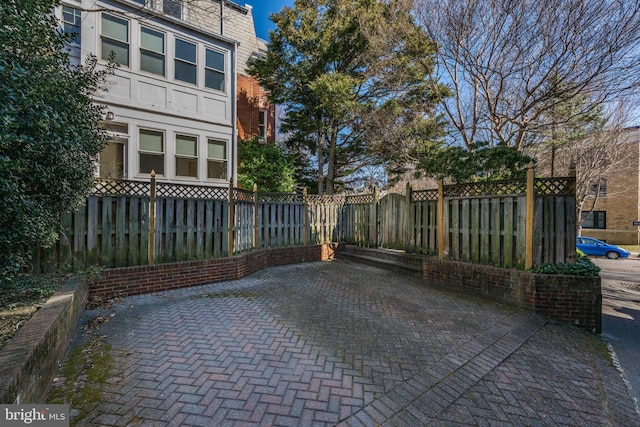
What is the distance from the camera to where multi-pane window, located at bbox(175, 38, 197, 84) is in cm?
980

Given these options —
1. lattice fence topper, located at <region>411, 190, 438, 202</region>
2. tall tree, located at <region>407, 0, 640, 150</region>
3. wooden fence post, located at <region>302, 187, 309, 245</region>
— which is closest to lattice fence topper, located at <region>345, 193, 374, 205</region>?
wooden fence post, located at <region>302, 187, 309, 245</region>

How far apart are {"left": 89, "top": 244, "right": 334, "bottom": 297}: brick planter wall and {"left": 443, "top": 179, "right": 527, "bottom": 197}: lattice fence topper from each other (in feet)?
17.2

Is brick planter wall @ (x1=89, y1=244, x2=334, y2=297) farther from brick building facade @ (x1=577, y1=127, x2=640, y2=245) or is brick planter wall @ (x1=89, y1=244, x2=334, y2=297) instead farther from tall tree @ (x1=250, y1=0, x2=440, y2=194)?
brick building facade @ (x1=577, y1=127, x2=640, y2=245)

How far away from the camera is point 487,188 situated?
6.20 m

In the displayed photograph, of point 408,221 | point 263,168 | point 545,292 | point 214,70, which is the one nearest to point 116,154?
point 214,70

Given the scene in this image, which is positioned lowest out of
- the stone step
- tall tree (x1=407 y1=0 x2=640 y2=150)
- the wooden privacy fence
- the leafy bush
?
the stone step

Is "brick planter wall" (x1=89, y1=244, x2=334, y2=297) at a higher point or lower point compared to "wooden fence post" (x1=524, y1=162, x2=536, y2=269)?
lower

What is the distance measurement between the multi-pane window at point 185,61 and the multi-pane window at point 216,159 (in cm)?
217

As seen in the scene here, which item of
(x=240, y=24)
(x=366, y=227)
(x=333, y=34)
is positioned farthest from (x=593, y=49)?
(x=240, y=24)

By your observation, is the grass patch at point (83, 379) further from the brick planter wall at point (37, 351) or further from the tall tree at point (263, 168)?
the tall tree at point (263, 168)

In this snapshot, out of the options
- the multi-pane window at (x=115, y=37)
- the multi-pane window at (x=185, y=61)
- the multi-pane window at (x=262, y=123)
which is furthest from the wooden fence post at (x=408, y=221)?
the multi-pane window at (x=262, y=123)

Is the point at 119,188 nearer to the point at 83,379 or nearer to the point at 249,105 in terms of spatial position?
the point at 83,379

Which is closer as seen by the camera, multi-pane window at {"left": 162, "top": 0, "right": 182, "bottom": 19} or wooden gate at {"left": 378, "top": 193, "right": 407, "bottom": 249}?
wooden gate at {"left": 378, "top": 193, "right": 407, "bottom": 249}

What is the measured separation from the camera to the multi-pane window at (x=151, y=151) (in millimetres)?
9305
